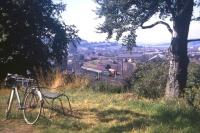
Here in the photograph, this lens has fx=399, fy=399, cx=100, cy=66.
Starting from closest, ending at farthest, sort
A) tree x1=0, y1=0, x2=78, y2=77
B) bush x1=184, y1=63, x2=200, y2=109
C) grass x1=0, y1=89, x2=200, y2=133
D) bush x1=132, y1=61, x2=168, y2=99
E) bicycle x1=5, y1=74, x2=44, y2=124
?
grass x1=0, y1=89, x2=200, y2=133 < bicycle x1=5, y1=74, x2=44, y2=124 < bush x1=184, y1=63, x2=200, y2=109 < bush x1=132, y1=61, x2=168, y2=99 < tree x1=0, y1=0, x2=78, y2=77

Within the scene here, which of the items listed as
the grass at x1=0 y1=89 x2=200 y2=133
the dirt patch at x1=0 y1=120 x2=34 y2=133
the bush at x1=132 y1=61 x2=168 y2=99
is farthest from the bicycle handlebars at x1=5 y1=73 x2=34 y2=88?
the bush at x1=132 y1=61 x2=168 y2=99

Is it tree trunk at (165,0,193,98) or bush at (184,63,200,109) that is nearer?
bush at (184,63,200,109)

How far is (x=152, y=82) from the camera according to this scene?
1586cm

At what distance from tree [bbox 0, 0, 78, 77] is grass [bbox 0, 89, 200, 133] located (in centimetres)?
973

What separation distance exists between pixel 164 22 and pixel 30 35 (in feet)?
29.2

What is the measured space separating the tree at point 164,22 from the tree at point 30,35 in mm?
6153

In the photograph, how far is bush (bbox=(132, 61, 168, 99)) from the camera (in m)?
15.6

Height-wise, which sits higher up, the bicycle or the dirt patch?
the bicycle

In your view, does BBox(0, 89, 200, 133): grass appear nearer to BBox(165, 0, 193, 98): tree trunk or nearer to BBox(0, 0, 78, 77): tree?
BBox(165, 0, 193, 98): tree trunk

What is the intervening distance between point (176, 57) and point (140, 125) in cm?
623

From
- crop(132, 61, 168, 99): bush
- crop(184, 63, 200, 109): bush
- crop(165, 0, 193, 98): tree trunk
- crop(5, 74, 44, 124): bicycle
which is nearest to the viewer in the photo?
crop(5, 74, 44, 124): bicycle

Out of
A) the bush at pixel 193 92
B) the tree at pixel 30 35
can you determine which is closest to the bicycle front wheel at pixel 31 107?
the bush at pixel 193 92

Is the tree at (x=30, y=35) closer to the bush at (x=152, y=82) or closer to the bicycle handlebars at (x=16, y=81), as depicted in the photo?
the bush at (x=152, y=82)

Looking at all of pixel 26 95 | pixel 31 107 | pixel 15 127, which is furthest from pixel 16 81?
pixel 15 127
